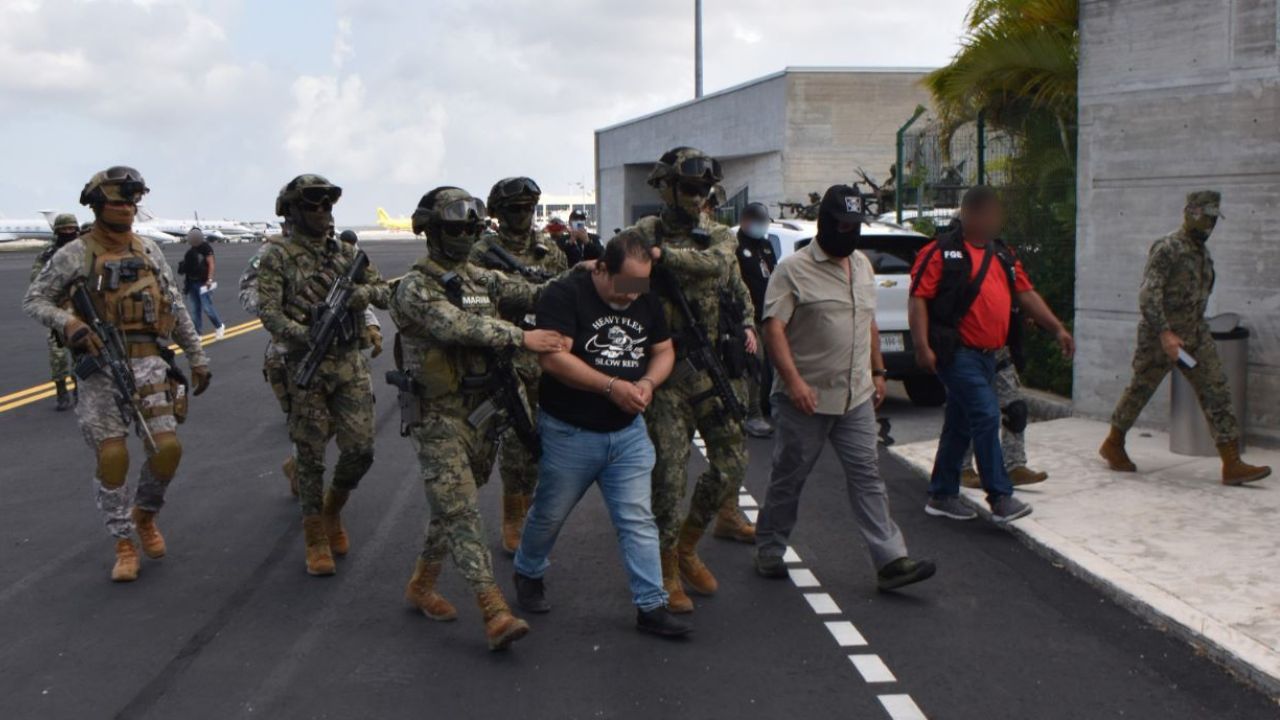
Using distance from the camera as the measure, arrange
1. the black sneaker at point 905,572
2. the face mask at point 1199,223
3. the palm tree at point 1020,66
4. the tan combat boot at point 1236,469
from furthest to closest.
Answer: the palm tree at point 1020,66, the tan combat boot at point 1236,469, the face mask at point 1199,223, the black sneaker at point 905,572

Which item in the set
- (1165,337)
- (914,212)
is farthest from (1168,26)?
(914,212)

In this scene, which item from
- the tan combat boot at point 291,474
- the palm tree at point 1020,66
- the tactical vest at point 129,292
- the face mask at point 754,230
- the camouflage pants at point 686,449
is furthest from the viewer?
the palm tree at point 1020,66

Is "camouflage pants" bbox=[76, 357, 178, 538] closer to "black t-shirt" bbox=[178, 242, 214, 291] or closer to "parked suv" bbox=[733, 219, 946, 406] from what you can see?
"parked suv" bbox=[733, 219, 946, 406]

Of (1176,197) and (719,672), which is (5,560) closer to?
(719,672)

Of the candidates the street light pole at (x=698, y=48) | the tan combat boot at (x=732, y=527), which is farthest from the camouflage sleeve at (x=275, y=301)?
the street light pole at (x=698, y=48)

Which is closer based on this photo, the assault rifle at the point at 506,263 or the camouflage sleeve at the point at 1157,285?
the assault rifle at the point at 506,263

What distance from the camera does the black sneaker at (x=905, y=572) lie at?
20.4 ft

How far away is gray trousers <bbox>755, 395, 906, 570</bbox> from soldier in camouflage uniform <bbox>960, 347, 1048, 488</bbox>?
1.69 meters

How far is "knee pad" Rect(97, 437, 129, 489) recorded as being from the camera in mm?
6906

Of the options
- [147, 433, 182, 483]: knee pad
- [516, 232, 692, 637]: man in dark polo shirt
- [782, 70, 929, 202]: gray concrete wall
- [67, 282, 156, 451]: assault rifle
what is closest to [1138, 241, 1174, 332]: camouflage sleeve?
[516, 232, 692, 637]: man in dark polo shirt

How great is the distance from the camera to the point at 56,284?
6910mm

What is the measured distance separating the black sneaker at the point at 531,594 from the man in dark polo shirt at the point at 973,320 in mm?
2583

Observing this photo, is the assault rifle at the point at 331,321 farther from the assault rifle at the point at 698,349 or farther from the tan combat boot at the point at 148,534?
the assault rifle at the point at 698,349

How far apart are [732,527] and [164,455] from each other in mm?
3208
